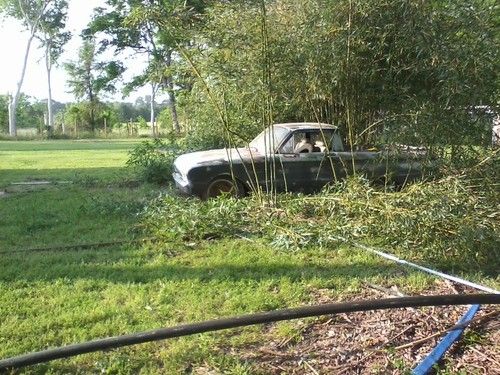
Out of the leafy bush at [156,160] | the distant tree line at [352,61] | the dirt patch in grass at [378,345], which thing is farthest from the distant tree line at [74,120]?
the dirt patch in grass at [378,345]

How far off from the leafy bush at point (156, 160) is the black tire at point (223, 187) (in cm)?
271

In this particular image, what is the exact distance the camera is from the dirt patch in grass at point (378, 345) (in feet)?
9.71

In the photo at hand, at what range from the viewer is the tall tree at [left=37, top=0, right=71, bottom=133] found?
42.6m

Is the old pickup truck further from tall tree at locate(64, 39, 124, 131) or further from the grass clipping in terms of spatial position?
tall tree at locate(64, 39, 124, 131)

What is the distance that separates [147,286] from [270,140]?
355 centimetres

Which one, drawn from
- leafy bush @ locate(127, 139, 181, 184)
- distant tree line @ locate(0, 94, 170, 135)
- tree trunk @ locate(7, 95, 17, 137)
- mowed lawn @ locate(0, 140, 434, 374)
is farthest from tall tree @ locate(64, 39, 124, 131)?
mowed lawn @ locate(0, 140, 434, 374)

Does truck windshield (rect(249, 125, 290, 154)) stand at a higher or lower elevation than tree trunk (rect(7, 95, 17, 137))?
lower

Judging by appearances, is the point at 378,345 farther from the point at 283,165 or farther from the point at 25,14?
the point at 25,14

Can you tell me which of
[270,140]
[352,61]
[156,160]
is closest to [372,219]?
[352,61]

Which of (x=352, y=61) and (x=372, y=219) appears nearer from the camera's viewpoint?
(x=372, y=219)

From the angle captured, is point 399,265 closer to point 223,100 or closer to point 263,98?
point 263,98

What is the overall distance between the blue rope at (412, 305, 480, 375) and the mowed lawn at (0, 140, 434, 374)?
0.79m

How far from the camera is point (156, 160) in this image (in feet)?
34.0

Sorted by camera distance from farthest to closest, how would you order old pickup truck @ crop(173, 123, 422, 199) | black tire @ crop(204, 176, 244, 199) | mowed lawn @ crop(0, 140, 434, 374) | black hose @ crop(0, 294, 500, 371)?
black tire @ crop(204, 176, 244, 199) < old pickup truck @ crop(173, 123, 422, 199) < mowed lawn @ crop(0, 140, 434, 374) < black hose @ crop(0, 294, 500, 371)
